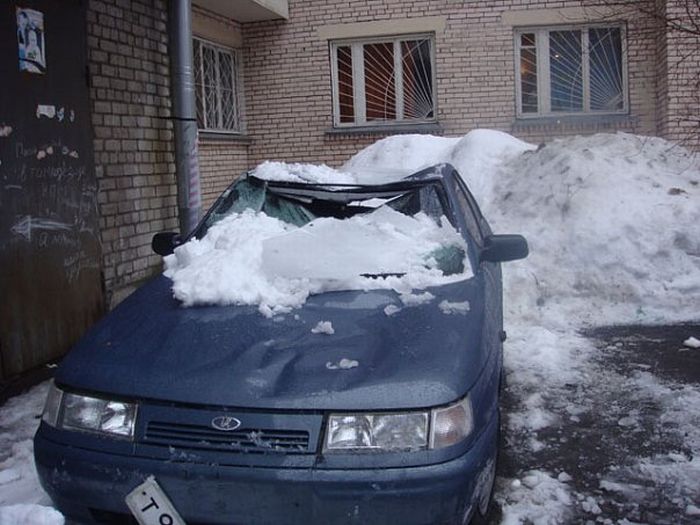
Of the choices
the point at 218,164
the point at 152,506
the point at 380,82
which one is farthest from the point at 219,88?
the point at 152,506

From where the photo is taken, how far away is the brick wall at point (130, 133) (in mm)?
5797

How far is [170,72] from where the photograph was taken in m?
6.83

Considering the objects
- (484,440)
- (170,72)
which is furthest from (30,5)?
(484,440)

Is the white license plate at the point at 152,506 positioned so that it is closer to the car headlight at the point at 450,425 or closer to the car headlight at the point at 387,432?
the car headlight at the point at 387,432

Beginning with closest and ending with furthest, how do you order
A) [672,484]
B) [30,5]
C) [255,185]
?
[672,484], [255,185], [30,5]

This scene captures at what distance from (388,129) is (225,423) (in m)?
9.53

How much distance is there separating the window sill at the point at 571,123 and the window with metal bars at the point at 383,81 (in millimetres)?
1469

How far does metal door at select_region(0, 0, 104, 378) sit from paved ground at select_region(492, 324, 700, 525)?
3.32 metres

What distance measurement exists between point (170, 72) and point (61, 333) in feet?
9.68

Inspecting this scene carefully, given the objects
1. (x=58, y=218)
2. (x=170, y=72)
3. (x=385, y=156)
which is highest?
(x=170, y=72)

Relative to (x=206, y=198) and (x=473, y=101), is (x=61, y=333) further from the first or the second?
(x=473, y=101)

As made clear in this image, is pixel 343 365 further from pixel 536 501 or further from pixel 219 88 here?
pixel 219 88

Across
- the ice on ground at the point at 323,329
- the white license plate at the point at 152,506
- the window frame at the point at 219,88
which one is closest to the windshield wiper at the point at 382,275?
the ice on ground at the point at 323,329

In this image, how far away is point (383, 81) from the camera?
1147cm
